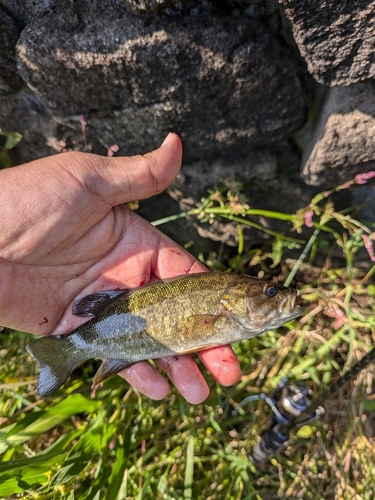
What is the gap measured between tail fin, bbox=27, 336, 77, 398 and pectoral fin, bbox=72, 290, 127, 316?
0.23 metres

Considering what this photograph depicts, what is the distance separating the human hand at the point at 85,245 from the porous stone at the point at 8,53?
2.13 ft

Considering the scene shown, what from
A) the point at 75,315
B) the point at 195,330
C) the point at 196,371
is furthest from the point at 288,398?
the point at 75,315

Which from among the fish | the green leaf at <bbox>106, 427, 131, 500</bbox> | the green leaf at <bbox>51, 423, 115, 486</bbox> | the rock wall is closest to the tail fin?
the fish

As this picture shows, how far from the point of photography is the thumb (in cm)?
270

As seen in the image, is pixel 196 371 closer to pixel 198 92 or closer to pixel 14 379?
pixel 14 379

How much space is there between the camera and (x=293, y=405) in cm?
283

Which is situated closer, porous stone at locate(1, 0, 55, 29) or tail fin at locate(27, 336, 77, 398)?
porous stone at locate(1, 0, 55, 29)

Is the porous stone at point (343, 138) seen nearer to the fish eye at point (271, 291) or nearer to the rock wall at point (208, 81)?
the rock wall at point (208, 81)

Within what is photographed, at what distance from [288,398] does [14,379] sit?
2.44 meters

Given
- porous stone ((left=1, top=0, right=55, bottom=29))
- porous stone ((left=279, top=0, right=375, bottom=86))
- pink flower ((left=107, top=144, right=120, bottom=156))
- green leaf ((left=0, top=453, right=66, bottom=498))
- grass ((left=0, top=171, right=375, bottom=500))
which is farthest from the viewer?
grass ((left=0, top=171, right=375, bottom=500))

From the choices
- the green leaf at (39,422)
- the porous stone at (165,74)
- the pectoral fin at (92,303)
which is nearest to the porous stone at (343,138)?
the porous stone at (165,74)

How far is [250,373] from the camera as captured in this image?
3.71m

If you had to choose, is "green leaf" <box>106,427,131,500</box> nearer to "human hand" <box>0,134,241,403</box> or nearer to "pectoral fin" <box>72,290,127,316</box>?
"human hand" <box>0,134,241,403</box>

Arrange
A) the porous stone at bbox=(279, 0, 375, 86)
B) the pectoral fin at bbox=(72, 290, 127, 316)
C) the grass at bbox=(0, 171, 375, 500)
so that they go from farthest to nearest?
the grass at bbox=(0, 171, 375, 500) → the pectoral fin at bbox=(72, 290, 127, 316) → the porous stone at bbox=(279, 0, 375, 86)
